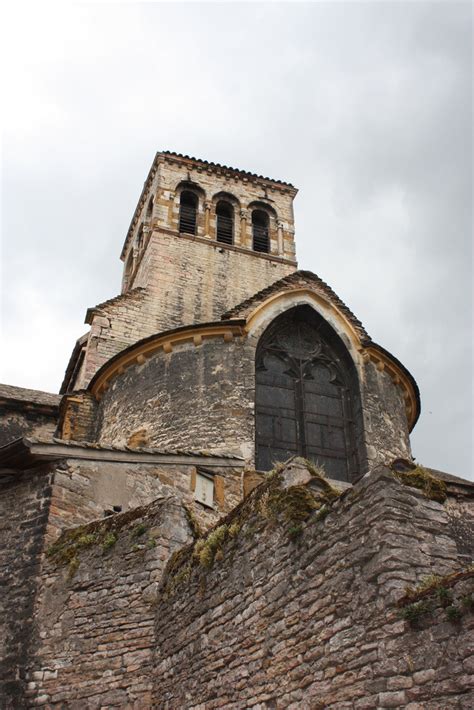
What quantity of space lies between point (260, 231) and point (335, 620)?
1982cm

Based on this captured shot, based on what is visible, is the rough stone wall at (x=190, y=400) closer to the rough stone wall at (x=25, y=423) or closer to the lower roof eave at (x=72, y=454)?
the lower roof eave at (x=72, y=454)

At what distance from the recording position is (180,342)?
14484 mm

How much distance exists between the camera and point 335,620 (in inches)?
216

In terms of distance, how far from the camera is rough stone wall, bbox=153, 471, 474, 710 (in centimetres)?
467

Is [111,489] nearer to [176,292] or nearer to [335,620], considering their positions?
[335,620]

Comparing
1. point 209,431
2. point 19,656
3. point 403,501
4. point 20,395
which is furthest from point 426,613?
point 20,395

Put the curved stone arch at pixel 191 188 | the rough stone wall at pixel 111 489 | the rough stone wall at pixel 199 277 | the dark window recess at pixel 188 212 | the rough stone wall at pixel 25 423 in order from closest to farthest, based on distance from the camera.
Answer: the rough stone wall at pixel 111 489 < the rough stone wall at pixel 25 423 < the rough stone wall at pixel 199 277 < the dark window recess at pixel 188 212 < the curved stone arch at pixel 191 188

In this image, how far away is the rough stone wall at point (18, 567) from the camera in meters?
8.74

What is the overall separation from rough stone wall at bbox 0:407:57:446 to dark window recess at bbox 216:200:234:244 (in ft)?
27.2

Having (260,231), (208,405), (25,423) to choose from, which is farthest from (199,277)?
(208,405)

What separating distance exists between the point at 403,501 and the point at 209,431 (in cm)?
784

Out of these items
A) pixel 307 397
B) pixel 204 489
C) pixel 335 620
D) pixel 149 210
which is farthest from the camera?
pixel 149 210

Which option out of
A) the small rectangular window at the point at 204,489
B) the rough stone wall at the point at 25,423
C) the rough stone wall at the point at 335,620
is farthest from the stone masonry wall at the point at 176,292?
the rough stone wall at the point at 335,620

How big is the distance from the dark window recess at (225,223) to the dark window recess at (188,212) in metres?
0.81
